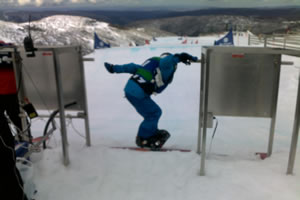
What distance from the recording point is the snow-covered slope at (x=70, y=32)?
1012 cm

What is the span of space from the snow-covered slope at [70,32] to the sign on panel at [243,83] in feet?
22.0

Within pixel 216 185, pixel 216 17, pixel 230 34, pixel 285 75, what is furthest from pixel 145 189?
pixel 216 17

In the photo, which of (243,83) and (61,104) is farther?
(243,83)

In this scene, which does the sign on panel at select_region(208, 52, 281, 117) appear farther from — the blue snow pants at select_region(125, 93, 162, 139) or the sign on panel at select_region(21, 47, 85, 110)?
the sign on panel at select_region(21, 47, 85, 110)

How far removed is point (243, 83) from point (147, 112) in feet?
2.98

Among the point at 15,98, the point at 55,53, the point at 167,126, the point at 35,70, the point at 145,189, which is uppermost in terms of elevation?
the point at 55,53

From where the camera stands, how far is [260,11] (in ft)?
33.0

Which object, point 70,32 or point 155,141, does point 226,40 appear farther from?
point 155,141

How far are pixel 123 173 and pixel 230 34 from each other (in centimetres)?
1088

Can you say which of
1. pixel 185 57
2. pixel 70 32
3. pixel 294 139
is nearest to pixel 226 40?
pixel 70 32

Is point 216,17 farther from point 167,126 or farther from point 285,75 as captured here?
point 167,126

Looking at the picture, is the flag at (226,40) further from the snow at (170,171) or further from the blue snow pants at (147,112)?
the blue snow pants at (147,112)

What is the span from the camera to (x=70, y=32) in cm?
1288

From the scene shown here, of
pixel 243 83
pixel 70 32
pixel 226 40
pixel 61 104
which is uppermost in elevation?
pixel 70 32
